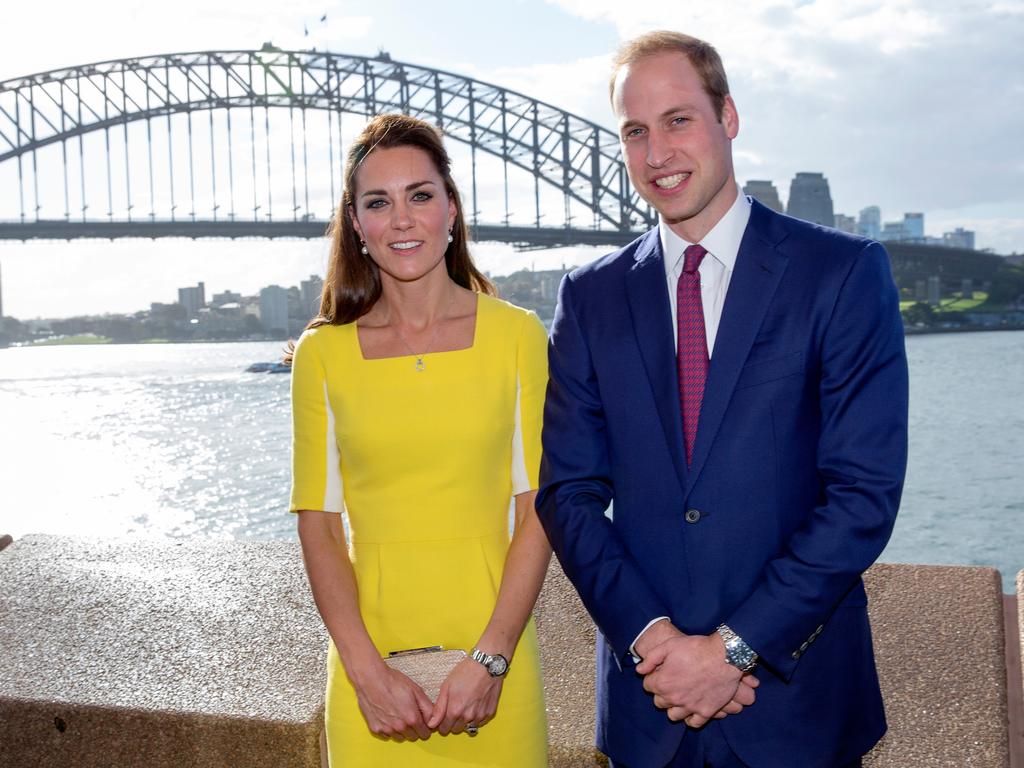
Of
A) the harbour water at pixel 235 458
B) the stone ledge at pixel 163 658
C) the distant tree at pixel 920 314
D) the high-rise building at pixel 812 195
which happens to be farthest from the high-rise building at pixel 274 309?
the stone ledge at pixel 163 658

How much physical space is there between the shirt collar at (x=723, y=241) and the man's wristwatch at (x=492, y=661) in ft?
1.76

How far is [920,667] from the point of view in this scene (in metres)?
1.78

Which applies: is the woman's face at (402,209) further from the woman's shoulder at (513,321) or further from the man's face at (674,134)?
the man's face at (674,134)

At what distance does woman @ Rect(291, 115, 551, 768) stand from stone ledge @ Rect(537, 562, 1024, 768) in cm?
39

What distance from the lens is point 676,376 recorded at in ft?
4.35

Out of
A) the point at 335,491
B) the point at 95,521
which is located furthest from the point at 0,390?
the point at 335,491

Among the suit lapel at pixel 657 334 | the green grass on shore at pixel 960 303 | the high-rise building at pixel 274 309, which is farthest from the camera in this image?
the green grass on shore at pixel 960 303

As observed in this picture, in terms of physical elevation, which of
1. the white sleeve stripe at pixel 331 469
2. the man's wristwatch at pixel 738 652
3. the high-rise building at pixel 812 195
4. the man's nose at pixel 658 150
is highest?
the high-rise building at pixel 812 195

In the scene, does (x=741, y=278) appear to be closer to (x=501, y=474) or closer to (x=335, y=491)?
(x=501, y=474)

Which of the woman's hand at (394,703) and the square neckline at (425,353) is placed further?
the square neckline at (425,353)

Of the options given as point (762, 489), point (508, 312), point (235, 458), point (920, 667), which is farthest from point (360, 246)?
point (235, 458)

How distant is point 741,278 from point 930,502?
19.4m

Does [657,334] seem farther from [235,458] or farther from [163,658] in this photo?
[235,458]

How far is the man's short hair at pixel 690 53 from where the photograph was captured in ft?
4.40
